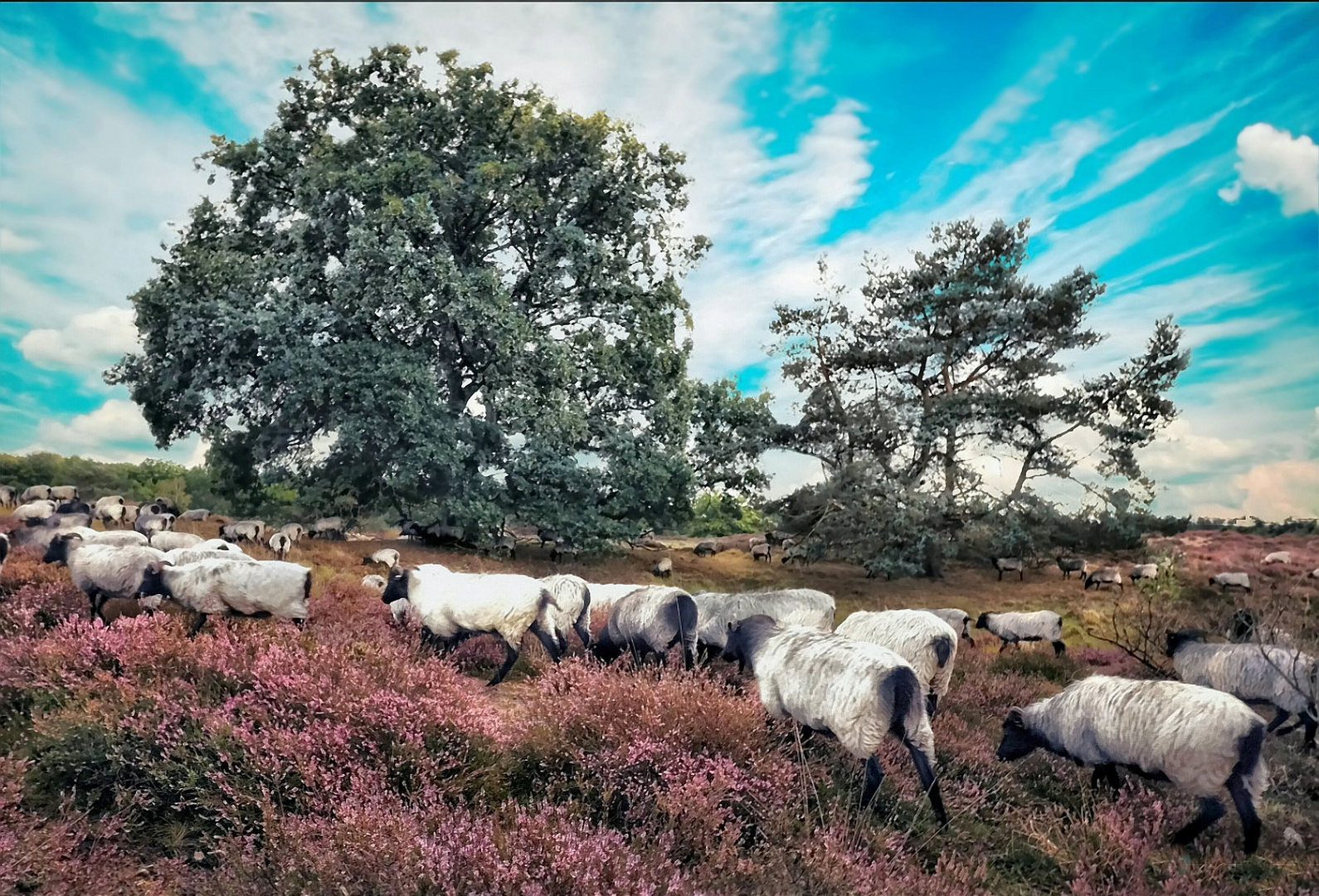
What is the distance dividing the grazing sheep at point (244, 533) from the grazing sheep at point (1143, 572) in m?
27.6

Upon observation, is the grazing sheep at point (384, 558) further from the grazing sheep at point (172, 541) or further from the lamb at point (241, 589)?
the lamb at point (241, 589)

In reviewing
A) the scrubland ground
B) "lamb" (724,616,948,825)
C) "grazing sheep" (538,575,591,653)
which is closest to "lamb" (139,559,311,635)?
the scrubland ground

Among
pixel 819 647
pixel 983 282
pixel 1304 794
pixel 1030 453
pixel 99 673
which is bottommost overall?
pixel 1304 794

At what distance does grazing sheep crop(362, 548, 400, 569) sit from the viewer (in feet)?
66.1

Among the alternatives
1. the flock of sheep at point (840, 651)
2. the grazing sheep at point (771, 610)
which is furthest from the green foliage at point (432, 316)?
the grazing sheep at point (771, 610)

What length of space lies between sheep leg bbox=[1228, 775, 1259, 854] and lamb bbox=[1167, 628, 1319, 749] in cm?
281

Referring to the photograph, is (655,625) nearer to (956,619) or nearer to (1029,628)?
(956,619)

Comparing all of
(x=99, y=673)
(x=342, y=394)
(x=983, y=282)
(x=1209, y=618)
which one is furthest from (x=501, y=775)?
(x=983, y=282)

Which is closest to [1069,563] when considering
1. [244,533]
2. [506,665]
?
[506,665]

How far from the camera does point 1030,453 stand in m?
25.2

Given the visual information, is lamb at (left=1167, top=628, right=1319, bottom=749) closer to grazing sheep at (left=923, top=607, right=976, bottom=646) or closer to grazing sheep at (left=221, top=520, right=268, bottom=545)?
grazing sheep at (left=923, top=607, right=976, bottom=646)

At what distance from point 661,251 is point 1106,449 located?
53.6ft

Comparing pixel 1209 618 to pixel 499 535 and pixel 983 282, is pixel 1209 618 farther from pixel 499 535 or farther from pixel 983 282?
pixel 499 535

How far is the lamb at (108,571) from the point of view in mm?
11633
